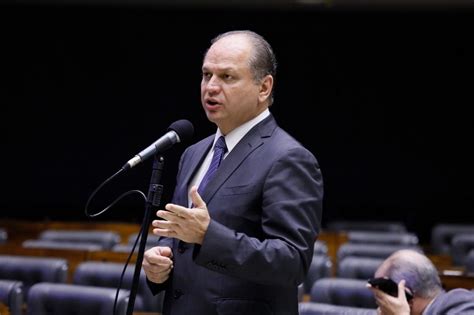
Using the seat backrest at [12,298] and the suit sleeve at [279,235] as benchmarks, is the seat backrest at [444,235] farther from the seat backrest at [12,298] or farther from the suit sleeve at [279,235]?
the suit sleeve at [279,235]

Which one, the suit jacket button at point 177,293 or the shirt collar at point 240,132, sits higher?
the shirt collar at point 240,132

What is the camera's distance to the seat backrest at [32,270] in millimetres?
4574

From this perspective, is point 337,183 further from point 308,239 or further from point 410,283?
point 308,239

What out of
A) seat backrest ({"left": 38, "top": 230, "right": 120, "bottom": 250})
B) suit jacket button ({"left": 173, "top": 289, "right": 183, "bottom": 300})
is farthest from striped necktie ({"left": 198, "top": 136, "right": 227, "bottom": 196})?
seat backrest ({"left": 38, "top": 230, "right": 120, "bottom": 250})

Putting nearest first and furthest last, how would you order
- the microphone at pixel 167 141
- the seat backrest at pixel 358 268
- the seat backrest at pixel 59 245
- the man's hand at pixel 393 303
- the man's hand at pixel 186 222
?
the man's hand at pixel 186 222 → the microphone at pixel 167 141 → the man's hand at pixel 393 303 → the seat backrest at pixel 358 268 → the seat backrest at pixel 59 245

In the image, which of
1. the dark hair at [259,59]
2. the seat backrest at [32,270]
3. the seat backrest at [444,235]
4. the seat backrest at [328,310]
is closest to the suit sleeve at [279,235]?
the dark hair at [259,59]

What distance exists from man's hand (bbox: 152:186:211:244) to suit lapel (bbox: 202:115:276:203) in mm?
221

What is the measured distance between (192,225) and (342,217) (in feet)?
32.1

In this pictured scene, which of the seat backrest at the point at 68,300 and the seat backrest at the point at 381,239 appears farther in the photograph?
the seat backrest at the point at 381,239

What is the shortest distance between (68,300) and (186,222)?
1.94 meters

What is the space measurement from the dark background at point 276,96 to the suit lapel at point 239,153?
9.19 metres

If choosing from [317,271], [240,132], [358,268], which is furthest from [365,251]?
[240,132]

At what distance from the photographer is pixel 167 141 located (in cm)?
206

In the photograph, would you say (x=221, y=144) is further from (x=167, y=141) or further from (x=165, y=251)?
(x=165, y=251)
